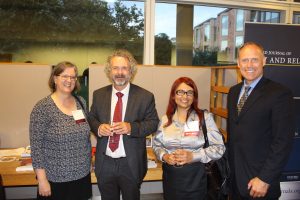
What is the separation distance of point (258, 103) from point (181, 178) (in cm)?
77

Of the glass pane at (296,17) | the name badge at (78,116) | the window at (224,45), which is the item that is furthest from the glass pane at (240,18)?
the name badge at (78,116)

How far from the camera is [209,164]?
2.13 meters

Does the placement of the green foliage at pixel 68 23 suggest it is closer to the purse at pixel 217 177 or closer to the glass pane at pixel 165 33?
the glass pane at pixel 165 33

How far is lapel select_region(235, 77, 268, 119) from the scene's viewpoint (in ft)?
5.96

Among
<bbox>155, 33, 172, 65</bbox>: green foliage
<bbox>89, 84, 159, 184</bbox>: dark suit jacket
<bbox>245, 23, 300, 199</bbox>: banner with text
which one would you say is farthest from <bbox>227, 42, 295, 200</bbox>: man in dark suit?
<bbox>155, 33, 172, 65</bbox>: green foliage

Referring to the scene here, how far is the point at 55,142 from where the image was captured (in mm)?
1903

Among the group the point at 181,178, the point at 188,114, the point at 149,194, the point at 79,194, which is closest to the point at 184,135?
the point at 188,114

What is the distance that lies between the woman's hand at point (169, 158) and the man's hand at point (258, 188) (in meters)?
0.54

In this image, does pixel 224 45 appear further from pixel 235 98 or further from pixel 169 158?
pixel 169 158

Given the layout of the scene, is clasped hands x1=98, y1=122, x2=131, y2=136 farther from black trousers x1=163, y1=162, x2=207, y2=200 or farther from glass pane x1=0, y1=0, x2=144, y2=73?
glass pane x1=0, y1=0, x2=144, y2=73

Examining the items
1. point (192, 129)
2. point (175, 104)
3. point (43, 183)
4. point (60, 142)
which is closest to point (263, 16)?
point (175, 104)

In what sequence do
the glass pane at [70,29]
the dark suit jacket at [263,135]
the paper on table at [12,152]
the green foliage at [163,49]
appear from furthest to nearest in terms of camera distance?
the green foliage at [163,49], the glass pane at [70,29], the paper on table at [12,152], the dark suit jacket at [263,135]

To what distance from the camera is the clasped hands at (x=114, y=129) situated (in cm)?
192

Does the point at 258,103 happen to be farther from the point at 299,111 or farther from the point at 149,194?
the point at 149,194
